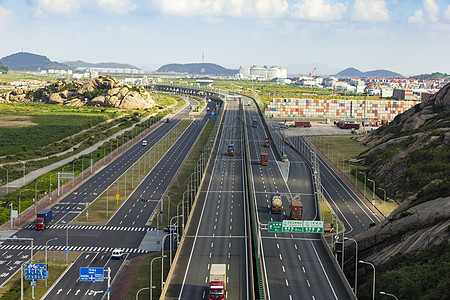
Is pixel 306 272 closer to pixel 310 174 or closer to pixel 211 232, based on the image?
pixel 211 232

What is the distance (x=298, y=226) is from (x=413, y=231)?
1477cm

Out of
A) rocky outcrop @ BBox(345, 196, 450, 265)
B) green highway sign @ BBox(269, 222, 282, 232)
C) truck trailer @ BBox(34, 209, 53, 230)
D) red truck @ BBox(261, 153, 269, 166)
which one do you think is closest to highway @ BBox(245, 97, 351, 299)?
green highway sign @ BBox(269, 222, 282, 232)

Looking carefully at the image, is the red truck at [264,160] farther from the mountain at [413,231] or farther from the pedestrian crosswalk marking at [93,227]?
the pedestrian crosswalk marking at [93,227]

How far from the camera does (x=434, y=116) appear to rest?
176125 millimetres

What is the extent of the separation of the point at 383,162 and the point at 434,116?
4366cm

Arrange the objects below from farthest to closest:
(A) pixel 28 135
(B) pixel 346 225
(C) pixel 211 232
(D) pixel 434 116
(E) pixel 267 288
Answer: (A) pixel 28 135, (D) pixel 434 116, (B) pixel 346 225, (C) pixel 211 232, (E) pixel 267 288

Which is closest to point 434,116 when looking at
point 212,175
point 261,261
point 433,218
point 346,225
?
point 212,175

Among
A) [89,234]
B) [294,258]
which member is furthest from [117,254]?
[294,258]

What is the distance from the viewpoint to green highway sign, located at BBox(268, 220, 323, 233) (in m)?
75.6

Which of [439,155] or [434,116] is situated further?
[434,116]

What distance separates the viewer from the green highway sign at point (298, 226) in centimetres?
7559

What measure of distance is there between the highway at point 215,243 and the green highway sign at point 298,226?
4927 millimetres

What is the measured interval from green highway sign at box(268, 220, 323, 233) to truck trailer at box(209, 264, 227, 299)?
47.2 ft

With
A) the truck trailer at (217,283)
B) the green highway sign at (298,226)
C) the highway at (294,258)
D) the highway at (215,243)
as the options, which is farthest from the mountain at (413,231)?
the truck trailer at (217,283)
